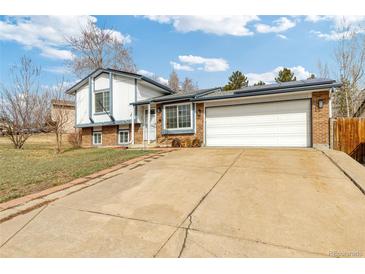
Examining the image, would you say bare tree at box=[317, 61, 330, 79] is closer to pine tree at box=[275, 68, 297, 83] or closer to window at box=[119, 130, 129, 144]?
pine tree at box=[275, 68, 297, 83]

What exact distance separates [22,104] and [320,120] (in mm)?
20174

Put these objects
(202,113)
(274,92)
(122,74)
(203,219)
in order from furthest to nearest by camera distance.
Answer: (122,74) < (202,113) < (274,92) < (203,219)

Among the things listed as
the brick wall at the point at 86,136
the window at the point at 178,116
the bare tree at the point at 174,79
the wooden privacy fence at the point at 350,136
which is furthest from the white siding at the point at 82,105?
the bare tree at the point at 174,79

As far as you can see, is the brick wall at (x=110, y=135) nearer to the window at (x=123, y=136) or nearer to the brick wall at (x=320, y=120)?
the window at (x=123, y=136)

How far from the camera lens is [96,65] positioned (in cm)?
2702

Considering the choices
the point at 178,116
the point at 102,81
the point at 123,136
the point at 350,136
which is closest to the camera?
the point at 350,136

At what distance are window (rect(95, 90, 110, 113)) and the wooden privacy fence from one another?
559 inches

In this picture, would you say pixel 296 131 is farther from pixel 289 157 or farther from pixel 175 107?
pixel 175 107

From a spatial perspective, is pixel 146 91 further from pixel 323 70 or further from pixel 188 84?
pixel 188 84

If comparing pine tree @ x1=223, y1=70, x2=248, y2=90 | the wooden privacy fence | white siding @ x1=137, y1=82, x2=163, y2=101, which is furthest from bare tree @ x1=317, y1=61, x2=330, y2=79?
white siding @ x1=137, y1=82, x2=163, y2=101

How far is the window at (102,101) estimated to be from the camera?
16.7 m

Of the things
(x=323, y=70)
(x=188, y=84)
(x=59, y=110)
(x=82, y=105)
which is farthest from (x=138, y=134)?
(x=188, y=84)

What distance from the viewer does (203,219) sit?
3.38 metres
